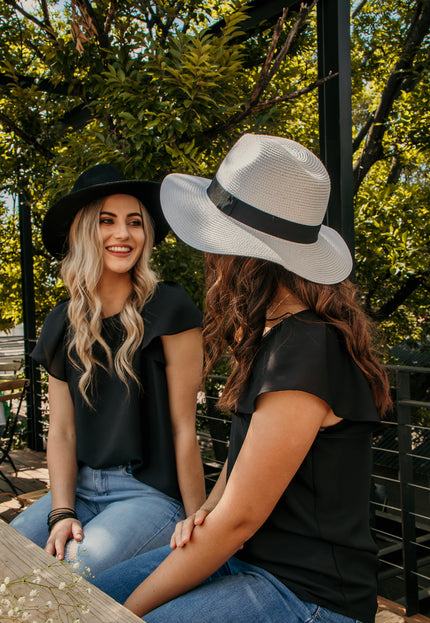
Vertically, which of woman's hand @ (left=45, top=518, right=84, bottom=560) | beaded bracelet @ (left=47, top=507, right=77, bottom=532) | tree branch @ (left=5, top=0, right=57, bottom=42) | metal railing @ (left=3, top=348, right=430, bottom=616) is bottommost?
Result: metal railing @ (left=3, top=348, right=430, bottom=616)

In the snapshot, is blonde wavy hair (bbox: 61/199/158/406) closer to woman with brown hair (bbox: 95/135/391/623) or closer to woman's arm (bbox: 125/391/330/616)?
woman with brown hair (bbox: 95/135/391/623)

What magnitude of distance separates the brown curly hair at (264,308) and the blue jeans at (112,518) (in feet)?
1.71

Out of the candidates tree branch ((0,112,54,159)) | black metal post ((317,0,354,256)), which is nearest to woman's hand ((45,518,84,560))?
black metal post ((317,0,354,256))

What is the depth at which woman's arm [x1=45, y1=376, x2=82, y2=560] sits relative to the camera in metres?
1.54

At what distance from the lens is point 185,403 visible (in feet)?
5.87

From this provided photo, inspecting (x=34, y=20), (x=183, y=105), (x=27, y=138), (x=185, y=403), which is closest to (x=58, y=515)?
(x=185, y=403)

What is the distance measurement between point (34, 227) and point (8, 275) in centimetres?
81

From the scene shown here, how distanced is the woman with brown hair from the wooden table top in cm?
20

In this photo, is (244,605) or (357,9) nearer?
(244,605)

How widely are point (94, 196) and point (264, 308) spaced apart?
0.96m

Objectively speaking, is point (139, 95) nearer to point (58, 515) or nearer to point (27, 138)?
point (27, 138)

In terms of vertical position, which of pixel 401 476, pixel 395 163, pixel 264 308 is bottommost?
pixel 401 476

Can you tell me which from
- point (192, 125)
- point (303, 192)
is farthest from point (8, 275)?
point (303, 192)

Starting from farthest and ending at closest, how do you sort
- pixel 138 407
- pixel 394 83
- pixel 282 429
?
pixel 394 83
pixel 138 407
pixel 282 429
